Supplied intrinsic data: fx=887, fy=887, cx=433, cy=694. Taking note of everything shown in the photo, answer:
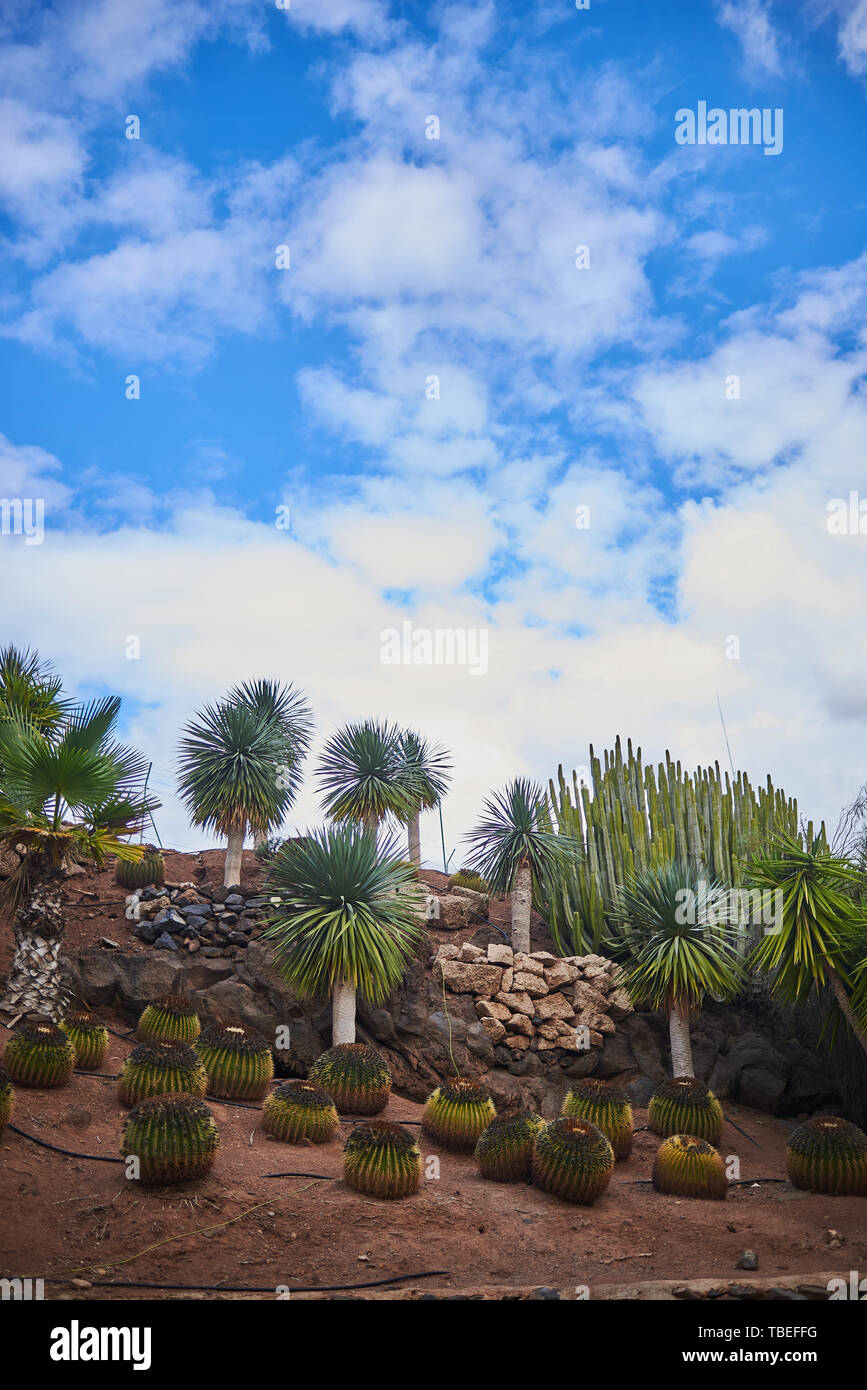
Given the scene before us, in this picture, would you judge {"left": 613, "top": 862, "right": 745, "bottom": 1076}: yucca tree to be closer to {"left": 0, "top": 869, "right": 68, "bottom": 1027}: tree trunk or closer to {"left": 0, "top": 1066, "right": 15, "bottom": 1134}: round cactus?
{"left": 0, "top": 869, "right": 68, "bottom": 1027}: tree trunk

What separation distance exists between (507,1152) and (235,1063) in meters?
3.84

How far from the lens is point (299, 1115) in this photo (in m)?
11.0

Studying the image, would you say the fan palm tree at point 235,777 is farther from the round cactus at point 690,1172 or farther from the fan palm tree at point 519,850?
the round cactus at point 690,1172

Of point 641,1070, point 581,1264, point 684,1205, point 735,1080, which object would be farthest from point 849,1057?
point 581,1264

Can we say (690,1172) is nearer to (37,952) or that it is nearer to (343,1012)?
(343,1012)

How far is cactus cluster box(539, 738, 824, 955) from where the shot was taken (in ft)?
56.2

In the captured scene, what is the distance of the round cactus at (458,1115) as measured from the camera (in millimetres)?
11680

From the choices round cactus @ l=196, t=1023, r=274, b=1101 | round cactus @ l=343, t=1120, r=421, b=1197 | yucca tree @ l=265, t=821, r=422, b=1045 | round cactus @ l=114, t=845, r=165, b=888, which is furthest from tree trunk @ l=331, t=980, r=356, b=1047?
round cactus @ l=114, t=845, r=165, b=888

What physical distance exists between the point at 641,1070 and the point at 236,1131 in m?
7.26
